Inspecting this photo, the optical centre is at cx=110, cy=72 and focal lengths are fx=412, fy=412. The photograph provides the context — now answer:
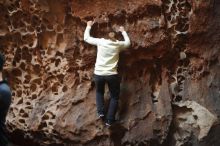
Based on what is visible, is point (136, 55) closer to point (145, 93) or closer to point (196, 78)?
point (145, 93)

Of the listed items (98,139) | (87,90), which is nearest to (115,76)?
(87,90)

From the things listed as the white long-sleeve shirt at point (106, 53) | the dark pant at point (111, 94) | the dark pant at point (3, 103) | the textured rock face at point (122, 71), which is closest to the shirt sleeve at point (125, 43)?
the white long-sleeve shirt at point (106, 53)

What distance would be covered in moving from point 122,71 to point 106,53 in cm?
46

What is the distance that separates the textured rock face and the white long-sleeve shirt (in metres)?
0.25

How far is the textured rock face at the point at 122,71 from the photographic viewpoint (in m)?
4.58

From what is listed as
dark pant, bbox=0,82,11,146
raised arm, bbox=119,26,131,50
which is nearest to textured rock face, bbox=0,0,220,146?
raised arm, bbox=119,26,131,50

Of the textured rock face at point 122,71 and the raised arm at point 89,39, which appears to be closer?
the raised arm at point 89,39

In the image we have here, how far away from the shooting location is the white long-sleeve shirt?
428cm

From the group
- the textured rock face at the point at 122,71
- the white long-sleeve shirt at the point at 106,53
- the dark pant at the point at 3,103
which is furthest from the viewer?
the textured rock face at the point at 122,71

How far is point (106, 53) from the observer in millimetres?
4277

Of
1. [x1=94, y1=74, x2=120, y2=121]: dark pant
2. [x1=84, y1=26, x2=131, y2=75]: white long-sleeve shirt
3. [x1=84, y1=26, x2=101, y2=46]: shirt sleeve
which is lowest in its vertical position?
[x1=94, y1=74, x2=120, y2=121]: dark pant

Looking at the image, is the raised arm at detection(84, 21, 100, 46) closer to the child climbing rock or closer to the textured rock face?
the child climbing rock

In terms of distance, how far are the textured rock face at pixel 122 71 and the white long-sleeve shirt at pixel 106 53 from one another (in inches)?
9.7

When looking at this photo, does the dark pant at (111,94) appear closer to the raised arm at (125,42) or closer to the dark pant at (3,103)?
the raised arm at (125,42)
